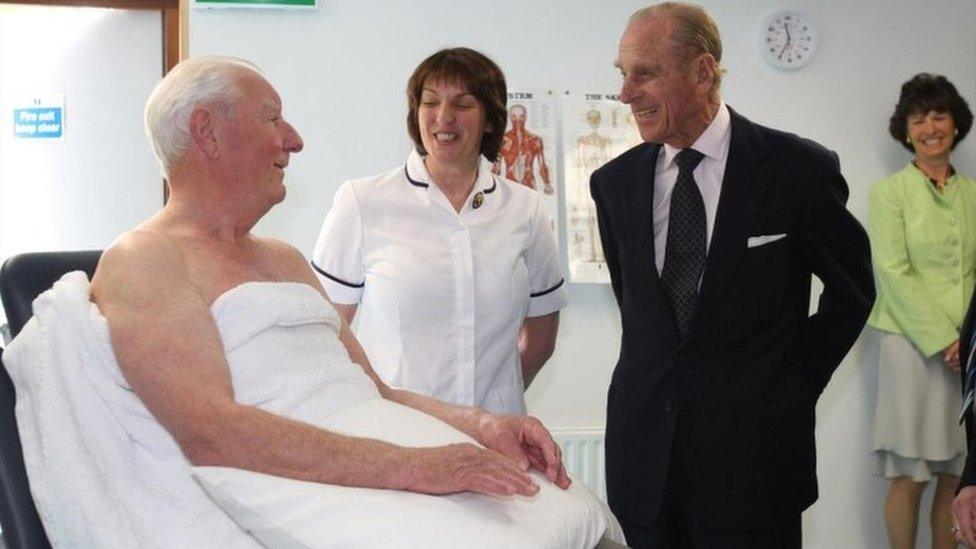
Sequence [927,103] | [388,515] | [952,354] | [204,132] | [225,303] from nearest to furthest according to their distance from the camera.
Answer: [388,515] < [225,303] < [204,132] < [952,354] < [927,103]

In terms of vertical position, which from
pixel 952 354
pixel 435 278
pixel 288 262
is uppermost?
pixel 288 262

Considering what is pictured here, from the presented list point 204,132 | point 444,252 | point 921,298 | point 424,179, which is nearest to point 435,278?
point 444,252

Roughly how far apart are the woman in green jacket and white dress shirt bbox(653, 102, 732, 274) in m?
2.02

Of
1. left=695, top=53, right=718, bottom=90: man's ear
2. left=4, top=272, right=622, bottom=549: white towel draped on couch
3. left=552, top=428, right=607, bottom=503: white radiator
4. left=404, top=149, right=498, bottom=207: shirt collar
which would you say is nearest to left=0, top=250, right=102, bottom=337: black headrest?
left=4, top=272, right=622, bottom=549: white towel draped on couch

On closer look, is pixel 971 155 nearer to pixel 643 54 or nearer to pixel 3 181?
pixel 643 54

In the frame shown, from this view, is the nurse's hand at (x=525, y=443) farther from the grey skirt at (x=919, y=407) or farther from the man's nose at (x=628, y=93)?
the grey skirt at (x=919, y=407)

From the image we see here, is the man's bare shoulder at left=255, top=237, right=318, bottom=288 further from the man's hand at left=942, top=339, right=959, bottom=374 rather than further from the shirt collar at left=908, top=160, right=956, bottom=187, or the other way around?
the shirt collar at left=908, top=160, right=956, bottom=187

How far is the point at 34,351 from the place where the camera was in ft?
5.22

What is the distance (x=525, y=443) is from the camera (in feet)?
5.89

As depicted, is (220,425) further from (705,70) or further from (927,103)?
(927,103)

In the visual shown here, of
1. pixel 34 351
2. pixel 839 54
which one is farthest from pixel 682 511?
pixel 839 54

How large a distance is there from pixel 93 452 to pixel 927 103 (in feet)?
11.0

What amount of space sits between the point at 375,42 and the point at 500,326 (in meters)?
1.65

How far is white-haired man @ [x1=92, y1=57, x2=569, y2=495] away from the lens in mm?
1530
